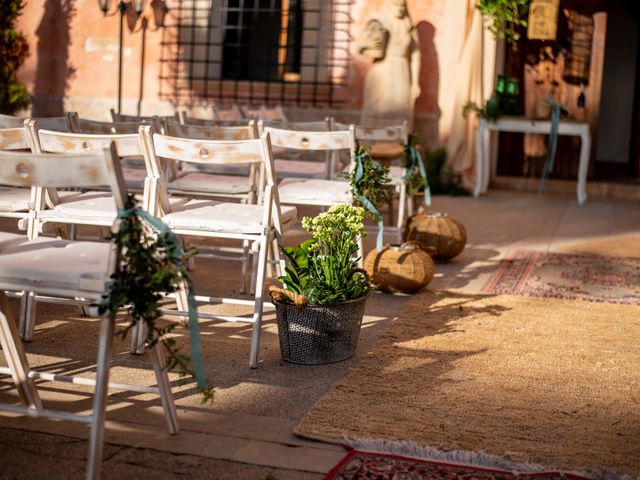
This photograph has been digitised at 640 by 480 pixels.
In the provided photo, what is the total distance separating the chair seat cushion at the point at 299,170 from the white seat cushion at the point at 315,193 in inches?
35.1

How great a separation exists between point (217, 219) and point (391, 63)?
6165mm

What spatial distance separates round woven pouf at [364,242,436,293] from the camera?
4.84 metres

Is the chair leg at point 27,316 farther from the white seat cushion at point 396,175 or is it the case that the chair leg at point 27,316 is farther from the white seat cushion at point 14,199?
the white seat cushion at point 396,175

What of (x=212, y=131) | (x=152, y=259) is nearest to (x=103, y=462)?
(x=152, y=259)

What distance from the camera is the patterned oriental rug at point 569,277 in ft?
16.9

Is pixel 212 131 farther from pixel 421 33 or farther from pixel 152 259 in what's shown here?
pixel 421 33

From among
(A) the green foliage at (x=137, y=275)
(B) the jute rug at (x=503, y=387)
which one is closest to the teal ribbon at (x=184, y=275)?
(A) the green foliage at (x=137, y=275)

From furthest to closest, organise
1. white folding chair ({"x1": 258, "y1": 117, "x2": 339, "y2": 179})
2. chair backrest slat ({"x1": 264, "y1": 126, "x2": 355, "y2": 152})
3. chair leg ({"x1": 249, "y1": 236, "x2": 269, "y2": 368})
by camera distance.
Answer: white folding chair ({"x1": 258, "y1": 117, "x2": 339, "y2": 179}) → chair backrest slat ({"x1": 264, "y1": 126, "x2": 355, "y2": 152}) → chair leg ({"x1": 249, "y1": 236, "x2": 269, "y2": 368})

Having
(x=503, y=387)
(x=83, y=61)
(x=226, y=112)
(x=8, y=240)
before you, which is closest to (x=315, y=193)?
(x=503, y=387)

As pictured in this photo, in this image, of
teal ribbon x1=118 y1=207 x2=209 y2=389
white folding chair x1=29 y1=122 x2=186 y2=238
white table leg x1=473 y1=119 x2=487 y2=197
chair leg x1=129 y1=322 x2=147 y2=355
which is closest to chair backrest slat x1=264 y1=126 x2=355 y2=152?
white folding chair x1=29 y1=122 x2=186 y2=238

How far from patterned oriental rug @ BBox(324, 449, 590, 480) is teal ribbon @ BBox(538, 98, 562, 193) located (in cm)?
692

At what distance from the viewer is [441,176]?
9.66m

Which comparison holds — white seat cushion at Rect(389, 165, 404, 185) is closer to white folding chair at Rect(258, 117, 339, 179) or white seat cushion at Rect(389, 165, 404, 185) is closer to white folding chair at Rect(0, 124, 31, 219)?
white folding chair at Rect(258, 117, 339, 179)

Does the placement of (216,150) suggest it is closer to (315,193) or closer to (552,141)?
(315,193)
